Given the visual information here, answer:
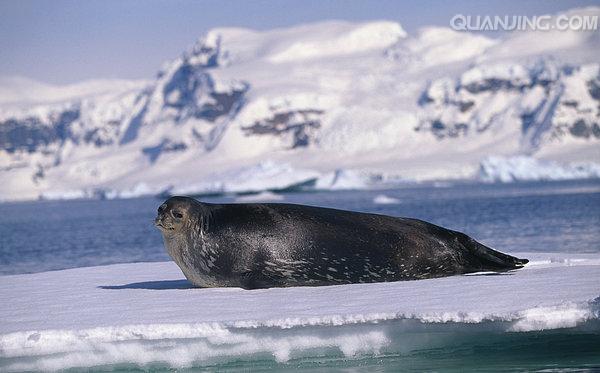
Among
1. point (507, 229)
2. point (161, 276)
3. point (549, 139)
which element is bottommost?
point (549, 139)

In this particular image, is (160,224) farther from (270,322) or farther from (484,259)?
(484,259)

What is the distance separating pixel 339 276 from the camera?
9547 mm

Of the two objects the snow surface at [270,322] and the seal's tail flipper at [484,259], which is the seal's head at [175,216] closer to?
the snow surface at [270,322]

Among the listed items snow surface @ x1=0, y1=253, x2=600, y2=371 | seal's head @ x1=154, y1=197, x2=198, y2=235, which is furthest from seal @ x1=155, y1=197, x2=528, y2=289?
snow surface @ x1=0, y1=253, x2=600, y2=371

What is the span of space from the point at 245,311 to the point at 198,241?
6.30 feet

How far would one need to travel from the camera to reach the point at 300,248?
9531mm

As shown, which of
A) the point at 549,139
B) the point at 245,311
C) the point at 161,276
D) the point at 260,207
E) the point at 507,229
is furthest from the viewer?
the point at 549,139

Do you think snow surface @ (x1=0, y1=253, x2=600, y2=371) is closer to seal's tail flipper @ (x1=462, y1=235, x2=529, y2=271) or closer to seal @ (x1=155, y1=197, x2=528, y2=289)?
seal @ (x1=155, y1=197, x2=528, y2=289)

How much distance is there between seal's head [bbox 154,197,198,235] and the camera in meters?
9.70

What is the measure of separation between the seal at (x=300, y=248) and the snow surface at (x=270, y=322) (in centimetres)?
99

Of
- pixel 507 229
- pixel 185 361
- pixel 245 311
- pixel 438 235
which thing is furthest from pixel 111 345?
pixel 507 229

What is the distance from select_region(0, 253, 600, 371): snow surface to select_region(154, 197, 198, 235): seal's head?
1293mm

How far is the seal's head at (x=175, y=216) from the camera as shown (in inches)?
382

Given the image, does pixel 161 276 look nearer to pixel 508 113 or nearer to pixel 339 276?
pixel 339 276
